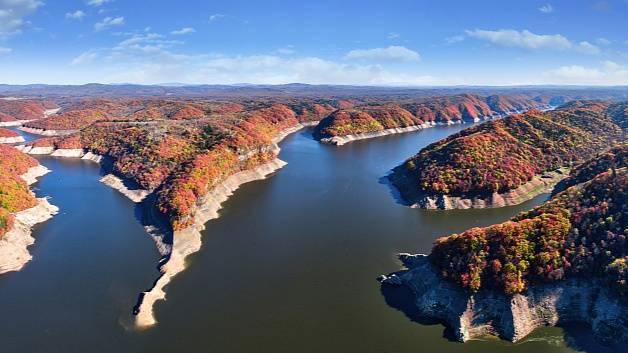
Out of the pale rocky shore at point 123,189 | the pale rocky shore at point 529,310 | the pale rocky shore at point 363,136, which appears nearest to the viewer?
the pale rocky shore at point 529,310

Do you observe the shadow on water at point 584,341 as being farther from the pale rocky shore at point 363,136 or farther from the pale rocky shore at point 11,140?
the pale rocky shore at point 11,140

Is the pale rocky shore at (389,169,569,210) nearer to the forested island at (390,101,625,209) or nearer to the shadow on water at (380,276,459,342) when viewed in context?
the forested island at (390,101,625,209)

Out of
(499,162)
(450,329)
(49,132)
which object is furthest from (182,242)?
(49,132)

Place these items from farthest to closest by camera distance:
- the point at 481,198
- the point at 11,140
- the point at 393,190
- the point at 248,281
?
the point at 11,140, the point at 393,190, the point at 481,198, the point at 248,281

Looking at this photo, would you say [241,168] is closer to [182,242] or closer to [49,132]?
[182,242]

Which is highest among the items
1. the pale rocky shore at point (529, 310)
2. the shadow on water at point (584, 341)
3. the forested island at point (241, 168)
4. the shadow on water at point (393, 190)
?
the forested island at point (241, 168)

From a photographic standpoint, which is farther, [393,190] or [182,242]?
[393,190]

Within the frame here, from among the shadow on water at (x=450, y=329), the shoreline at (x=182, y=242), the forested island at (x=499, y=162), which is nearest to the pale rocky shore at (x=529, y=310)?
the shadow on water at (x=450, y=329)
